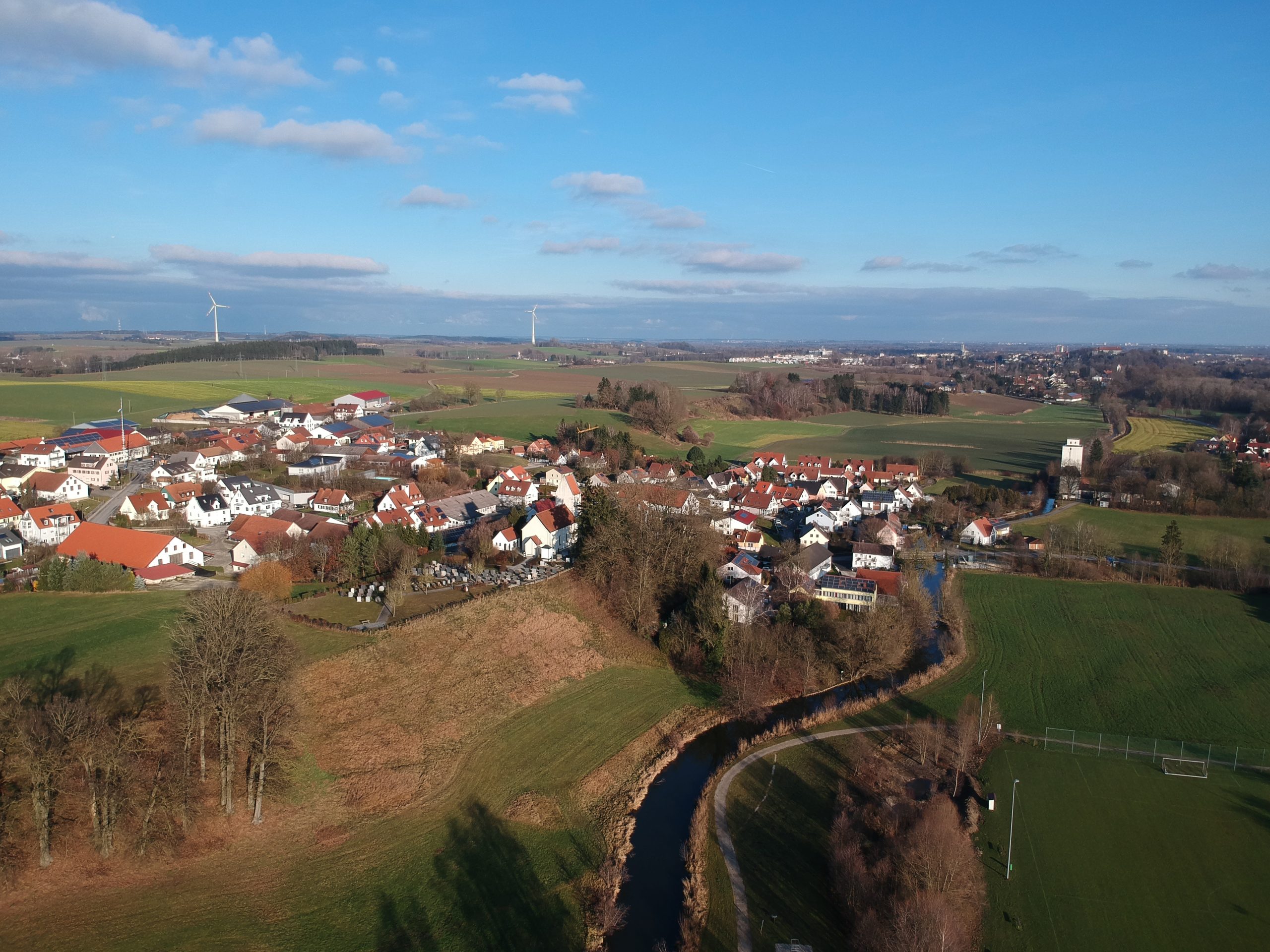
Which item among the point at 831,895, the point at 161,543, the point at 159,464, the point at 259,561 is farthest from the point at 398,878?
the point at 159,464

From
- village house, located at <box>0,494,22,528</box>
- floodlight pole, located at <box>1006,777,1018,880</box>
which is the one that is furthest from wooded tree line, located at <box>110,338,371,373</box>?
floodlight pole, located at <box>1006,777,1018,880</box>

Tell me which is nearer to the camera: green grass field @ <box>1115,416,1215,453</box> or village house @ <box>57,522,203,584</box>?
village house @ <box>57,522,203,584</box>

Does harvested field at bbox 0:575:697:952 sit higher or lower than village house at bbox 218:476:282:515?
lower

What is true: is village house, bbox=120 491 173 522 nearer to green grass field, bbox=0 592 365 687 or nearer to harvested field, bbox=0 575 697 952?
green grass field, bbox=0 592 365 687

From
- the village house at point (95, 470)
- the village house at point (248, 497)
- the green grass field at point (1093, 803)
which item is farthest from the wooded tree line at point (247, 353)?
the green grass field at point (1093, 803)

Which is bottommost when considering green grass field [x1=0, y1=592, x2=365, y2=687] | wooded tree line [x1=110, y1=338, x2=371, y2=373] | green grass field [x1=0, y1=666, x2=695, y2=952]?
green grass field [x1=0, y1=666, x2=695, y2=952]

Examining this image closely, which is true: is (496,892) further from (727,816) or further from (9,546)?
(9,546)

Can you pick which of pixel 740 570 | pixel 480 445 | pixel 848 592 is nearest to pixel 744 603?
pixel 740 570
